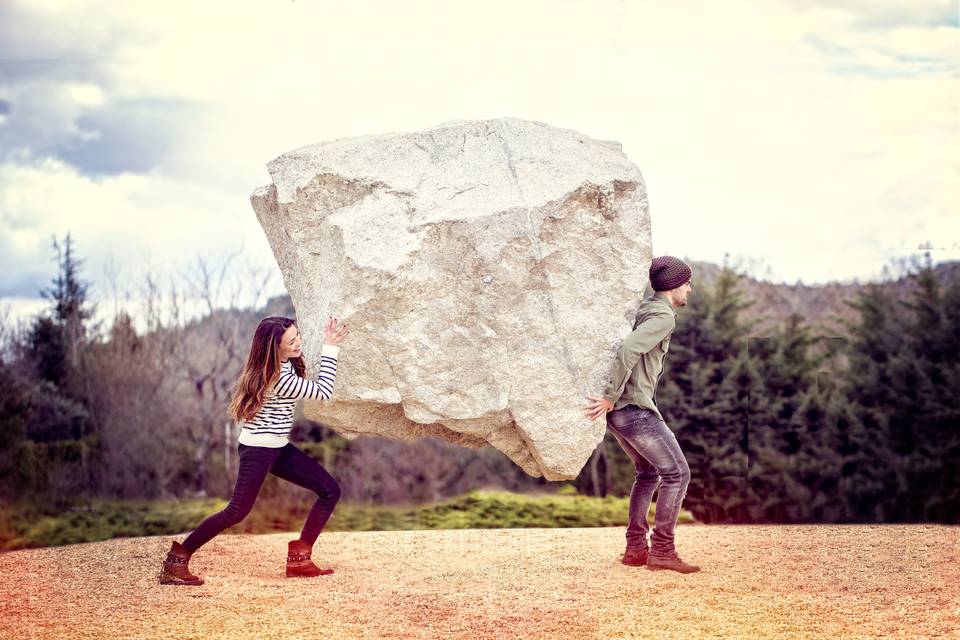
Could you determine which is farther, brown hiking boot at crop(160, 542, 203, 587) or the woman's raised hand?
brown hiking boot at crop(160, 542, 203, 587)

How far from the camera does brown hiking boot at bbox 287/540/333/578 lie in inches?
265

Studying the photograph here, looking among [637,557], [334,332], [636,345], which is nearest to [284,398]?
[334,332]

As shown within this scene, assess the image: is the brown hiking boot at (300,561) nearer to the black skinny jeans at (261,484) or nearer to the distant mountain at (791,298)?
the black skinny jeans at (261,484)

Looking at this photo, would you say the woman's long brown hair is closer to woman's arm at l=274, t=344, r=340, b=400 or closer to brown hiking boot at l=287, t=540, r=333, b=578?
woman's arm at l=274, t=344, r=340, b=400

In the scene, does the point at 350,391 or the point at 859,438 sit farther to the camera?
the point at 859,438

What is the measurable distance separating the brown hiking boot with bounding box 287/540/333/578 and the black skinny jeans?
0.31 feet

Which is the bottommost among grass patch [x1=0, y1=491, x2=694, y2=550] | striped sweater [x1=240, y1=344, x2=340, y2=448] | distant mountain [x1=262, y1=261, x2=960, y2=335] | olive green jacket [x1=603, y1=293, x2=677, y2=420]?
grass patch [x1=0, y1=491, x2=694, y2=550]

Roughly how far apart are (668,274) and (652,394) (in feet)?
2.66

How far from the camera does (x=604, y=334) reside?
628 centimetres

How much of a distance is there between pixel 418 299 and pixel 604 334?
1.26 m

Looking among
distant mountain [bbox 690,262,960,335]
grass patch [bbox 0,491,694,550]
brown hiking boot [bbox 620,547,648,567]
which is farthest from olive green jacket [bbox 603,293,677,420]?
distant mountain [bbox 690,262,960,335]

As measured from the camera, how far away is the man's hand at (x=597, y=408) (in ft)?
20.3

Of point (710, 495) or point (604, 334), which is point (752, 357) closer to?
point (710, 495)

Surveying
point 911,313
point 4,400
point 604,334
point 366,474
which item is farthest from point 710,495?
point 4,400
